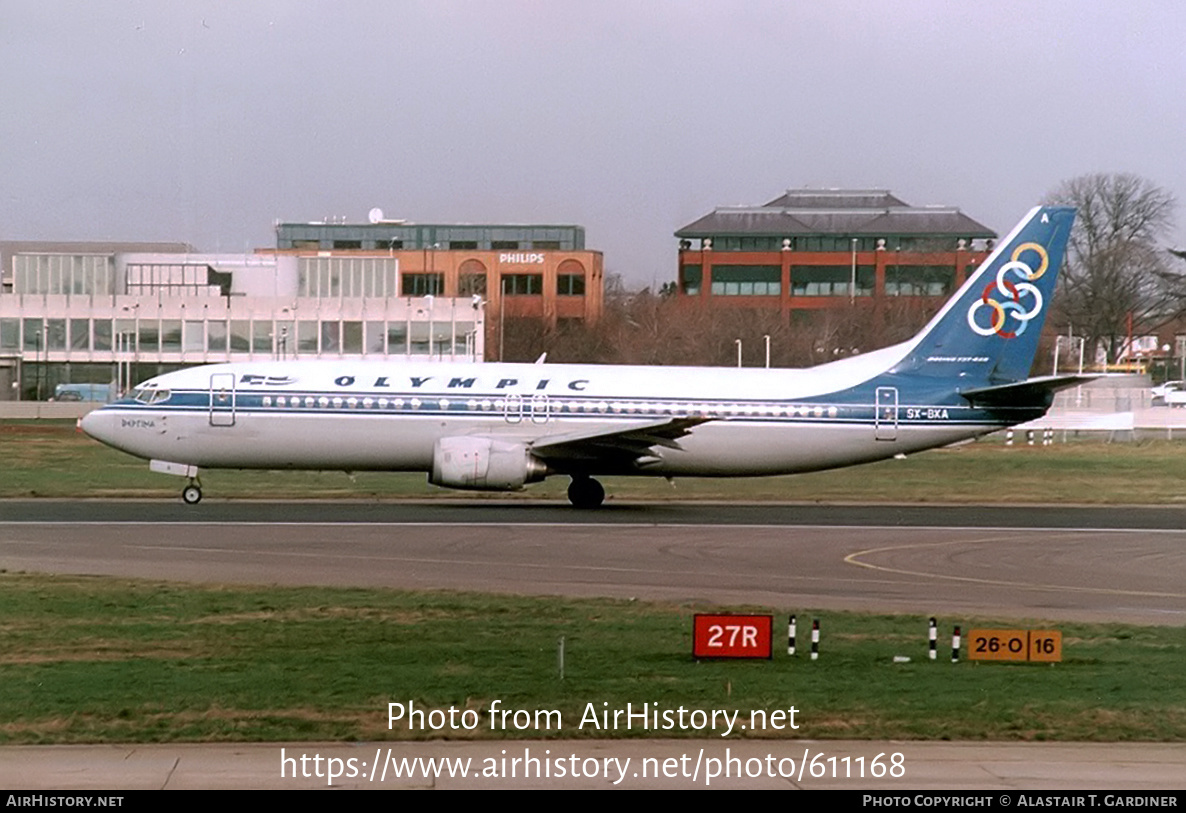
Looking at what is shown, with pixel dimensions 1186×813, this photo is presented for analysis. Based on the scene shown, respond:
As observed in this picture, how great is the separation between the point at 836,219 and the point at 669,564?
8482 cm

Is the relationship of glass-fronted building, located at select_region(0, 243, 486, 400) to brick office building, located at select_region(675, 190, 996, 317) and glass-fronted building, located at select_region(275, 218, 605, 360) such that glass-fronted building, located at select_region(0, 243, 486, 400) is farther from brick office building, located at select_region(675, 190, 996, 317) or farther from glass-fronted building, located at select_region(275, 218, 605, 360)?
brick office building, located at select_region(675, 190, 996, 317)

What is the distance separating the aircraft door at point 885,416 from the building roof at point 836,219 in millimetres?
64783

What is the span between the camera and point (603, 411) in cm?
4047

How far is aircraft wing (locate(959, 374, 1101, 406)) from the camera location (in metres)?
40.0

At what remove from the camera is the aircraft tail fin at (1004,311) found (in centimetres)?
4222

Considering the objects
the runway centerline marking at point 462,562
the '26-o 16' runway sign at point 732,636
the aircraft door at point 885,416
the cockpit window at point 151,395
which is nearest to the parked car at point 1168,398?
the aircraft door at point 885,416

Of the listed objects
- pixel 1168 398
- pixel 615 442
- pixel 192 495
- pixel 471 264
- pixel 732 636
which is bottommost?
pixel 192 495

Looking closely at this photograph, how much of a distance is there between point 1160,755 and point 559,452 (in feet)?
87.2

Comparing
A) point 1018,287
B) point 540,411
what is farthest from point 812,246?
point 540,411

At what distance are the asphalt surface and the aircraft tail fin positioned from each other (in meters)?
3.84

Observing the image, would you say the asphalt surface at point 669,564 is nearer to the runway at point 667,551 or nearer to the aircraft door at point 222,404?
the runway at point 667,551

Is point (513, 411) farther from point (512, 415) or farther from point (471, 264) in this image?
point (471, 264)

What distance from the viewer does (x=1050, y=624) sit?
864 inches

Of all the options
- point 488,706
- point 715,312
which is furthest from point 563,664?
point 715,312
